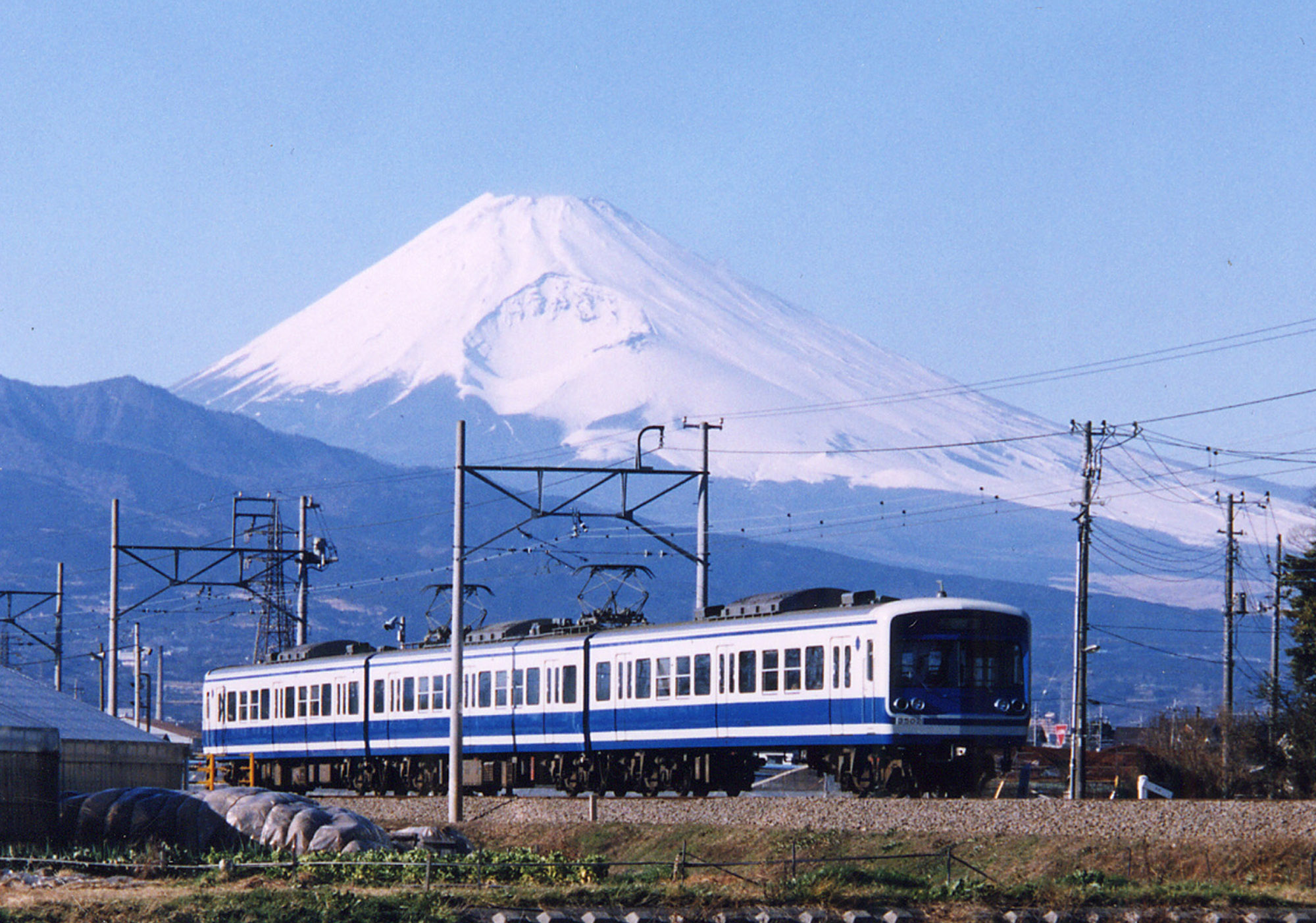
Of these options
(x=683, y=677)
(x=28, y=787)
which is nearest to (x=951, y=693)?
(x=683, y=677)

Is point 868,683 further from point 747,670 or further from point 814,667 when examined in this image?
point 747,670

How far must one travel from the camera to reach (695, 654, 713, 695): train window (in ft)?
127

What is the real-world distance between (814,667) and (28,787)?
1394cm

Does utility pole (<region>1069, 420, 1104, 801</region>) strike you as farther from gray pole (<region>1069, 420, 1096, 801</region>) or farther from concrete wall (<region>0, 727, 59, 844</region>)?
concrete wall (<region>0, 727, 59, 844</region>)

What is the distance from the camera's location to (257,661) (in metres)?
60.7

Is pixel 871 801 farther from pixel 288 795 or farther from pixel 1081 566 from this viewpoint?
pixel 1081 566

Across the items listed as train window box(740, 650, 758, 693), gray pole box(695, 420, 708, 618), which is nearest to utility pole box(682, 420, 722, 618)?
gray pole box(695, 420, 708, 618)

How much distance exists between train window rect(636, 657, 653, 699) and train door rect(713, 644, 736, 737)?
2265 millimetres

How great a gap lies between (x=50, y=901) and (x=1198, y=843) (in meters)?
15.9

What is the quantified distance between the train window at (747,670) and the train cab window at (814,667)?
1.40 metres

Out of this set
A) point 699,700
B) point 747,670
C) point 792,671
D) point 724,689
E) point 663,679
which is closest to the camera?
point 792,671

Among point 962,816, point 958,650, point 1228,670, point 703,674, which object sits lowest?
point 962,816

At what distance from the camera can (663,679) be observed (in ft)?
131

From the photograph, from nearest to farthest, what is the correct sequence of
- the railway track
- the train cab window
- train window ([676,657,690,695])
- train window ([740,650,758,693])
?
the railway track
the train cab window
train window ([740,650,758,693])
train window ([676,657,690,695])
